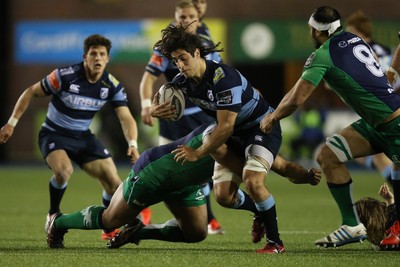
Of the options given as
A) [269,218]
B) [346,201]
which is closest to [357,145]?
[346,201]

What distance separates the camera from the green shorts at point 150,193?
22.9ft

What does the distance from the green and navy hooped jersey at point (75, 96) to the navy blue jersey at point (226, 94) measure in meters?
1.70

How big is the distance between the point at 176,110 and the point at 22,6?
17.4 m

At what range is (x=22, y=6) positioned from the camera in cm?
2375

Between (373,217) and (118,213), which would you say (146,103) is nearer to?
(118,213)

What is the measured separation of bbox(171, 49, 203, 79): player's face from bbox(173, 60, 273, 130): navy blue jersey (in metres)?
0.08

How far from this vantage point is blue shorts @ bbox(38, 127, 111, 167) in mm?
8742

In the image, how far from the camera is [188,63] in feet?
22.9

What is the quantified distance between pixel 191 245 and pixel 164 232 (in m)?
0.58

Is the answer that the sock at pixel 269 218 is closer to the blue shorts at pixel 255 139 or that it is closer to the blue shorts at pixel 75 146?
the blue shorts at pixel 255 139

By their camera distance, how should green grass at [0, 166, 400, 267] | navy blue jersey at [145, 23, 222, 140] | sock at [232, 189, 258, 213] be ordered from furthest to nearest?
navy blue jersey at [145, 23, 222, 140]
sock at [232, 189, 258, 213]
green grass at [0, 166, 400, 267]

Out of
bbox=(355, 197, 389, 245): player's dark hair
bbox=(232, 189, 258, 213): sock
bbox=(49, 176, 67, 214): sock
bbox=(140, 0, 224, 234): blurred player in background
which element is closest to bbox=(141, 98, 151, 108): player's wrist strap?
bbox=(140, 0, 224, 234): blurred player in background

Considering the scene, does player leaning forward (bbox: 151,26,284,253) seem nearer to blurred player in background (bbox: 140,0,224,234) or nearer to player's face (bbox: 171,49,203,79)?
player's face (bbox: 171,49,203,79)

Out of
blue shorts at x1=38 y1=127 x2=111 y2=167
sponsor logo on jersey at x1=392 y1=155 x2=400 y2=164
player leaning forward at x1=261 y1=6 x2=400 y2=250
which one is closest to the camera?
player leaning forward at x1=261 y1=6 x2=400 y2=250
